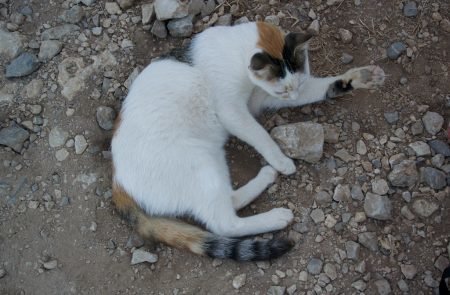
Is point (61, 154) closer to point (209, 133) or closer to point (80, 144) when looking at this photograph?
point (80, 144)

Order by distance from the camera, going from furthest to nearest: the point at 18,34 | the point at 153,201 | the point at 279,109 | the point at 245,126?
the point at 18,34, the point at 279,109, the point at 245,126, the point at 153,201

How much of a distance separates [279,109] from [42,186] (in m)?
1.68

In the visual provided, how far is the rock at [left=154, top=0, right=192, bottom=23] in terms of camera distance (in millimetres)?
3725

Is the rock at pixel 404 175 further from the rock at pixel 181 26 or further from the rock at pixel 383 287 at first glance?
A: the rock at pixel 181 26

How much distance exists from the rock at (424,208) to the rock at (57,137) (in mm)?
2322

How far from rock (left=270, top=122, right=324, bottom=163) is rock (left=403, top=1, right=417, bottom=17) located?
1.13 metres

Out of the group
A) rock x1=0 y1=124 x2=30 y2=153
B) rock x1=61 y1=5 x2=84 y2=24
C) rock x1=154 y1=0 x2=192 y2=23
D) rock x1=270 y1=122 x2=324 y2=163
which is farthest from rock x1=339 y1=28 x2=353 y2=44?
rock x1=0 y1=124 x2=30 y2=153

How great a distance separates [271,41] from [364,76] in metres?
0.70

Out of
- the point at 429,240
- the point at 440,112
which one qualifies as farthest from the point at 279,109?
the point at 429,240

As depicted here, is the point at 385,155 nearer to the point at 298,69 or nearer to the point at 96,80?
the point at 298,69

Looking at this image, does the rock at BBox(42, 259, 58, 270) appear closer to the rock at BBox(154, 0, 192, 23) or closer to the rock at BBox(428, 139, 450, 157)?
the rock at BBox(154, 0, 192, 23)

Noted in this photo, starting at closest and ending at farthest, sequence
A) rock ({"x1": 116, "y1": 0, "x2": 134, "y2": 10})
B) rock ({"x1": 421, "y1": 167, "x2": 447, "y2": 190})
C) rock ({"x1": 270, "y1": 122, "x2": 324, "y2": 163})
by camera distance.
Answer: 1. rock ({"x1": 421, "y1": 167, "x2": 447, "y2": 190})
2. rock ({"x1": 270, "y1": 122, "x2": 324, "y2": 163})
3. rock ({"x1": 116, "y1": 0, "x2": 134, "y2": 10})

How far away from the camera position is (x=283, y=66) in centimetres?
315

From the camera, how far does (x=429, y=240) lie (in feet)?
10.2
